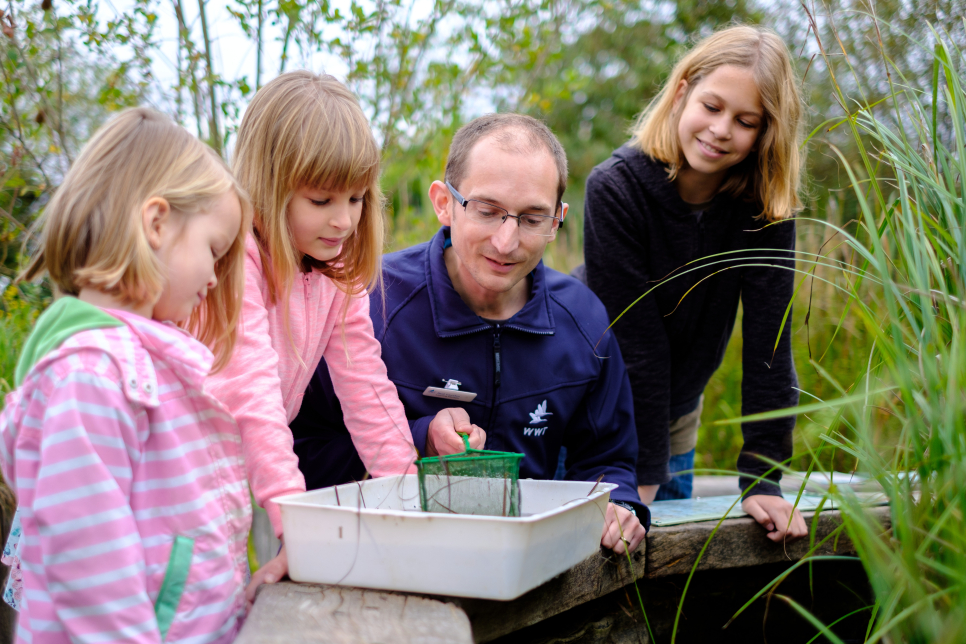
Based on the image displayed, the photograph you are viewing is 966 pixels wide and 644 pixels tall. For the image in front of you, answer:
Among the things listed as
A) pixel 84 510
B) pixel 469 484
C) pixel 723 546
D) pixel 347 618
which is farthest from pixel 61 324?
pixel 723 546

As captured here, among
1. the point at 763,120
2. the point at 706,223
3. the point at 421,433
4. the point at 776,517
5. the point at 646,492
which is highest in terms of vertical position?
the point at 763,120

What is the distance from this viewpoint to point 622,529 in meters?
2.00

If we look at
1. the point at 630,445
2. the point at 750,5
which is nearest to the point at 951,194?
the point at 630,445

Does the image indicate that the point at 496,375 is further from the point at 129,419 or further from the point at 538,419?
the point at 129,419

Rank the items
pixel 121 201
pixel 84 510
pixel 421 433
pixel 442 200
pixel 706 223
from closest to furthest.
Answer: pixel 84 510, pixel 121 201, pixel 421 433, pixel 442 200, pixel 706 223

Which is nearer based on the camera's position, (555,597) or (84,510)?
(84,510)

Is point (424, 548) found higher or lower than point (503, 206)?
lower

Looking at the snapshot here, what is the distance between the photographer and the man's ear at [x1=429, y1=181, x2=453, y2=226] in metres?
2.34

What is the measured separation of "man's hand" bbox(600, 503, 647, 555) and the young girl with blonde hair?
593 mm

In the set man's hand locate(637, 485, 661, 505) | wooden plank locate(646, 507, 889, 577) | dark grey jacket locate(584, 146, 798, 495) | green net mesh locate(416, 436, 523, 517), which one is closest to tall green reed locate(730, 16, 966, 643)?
green net mesh locate(416, 436, 523, 517)

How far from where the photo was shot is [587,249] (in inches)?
108

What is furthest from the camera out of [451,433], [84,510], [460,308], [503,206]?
[460,308]

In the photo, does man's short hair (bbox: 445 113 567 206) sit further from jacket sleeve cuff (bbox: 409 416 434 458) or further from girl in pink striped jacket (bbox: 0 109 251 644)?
girl in pink striped jacket (bbox: 0 109 251 644)

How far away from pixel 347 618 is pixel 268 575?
0.24 m
